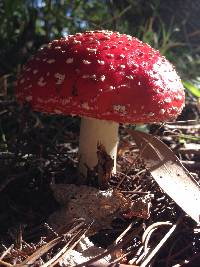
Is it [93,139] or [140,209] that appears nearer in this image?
[140,209]

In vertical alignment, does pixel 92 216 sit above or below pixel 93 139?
below

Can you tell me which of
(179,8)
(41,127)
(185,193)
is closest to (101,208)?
(185,193)

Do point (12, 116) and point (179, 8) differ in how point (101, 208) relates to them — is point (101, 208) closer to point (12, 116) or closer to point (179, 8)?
point (12, 116)

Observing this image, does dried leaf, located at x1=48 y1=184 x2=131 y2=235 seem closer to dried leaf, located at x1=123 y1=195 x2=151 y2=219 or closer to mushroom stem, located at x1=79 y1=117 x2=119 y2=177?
dried leaf, located at x1=123 y1=195 x2=151 y2=219

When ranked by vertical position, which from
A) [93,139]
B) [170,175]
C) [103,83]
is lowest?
[170,175]

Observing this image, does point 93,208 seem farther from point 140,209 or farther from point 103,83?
point 103,83

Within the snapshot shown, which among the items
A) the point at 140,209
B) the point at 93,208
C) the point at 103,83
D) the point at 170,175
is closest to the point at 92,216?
the point at 93,208

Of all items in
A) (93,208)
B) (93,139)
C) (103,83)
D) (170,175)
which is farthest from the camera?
(93,139)

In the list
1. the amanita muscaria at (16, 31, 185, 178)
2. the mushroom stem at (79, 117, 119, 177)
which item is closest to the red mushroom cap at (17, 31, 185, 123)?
the amanita muscaria at (16, 31, 185, 178)
